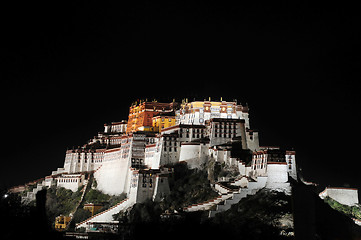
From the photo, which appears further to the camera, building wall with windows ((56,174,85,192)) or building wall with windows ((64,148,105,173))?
building wall with windows ((64,148,105,173))

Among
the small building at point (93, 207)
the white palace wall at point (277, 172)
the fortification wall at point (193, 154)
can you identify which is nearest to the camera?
the white palace wall at point (277, 172)

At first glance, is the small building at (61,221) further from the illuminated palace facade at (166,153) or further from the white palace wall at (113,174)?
the white palace wall at (113,174)

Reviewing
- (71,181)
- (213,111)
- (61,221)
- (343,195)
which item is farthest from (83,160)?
(343,195)

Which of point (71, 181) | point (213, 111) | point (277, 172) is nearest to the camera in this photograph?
point (277, 172)

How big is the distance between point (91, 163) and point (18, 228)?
50.4 m

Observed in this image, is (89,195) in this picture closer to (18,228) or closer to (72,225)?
(72,225)

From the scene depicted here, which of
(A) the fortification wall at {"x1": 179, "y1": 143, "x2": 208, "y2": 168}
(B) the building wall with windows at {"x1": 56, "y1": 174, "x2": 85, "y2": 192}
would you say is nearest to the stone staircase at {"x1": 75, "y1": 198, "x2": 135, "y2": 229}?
(A) the fortification wall at {"x1": 179, "y1": 143, "x2": 208, "y2": 168}

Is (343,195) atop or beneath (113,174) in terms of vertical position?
beneath

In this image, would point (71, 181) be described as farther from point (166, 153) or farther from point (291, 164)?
point (291, 164)

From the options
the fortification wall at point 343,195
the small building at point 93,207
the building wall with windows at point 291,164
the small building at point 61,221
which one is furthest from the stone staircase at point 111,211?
the fortification wall at point 343,195

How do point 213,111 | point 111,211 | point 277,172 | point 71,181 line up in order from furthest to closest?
point 71,181 < point 213,111 < point 111,211 < point 277,172

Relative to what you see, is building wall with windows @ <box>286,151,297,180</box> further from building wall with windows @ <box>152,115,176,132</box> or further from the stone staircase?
building wall with windows @ <box>152,115,176,132</box>

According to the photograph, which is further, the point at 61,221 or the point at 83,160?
the point at 83,160

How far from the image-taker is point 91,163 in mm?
74750
